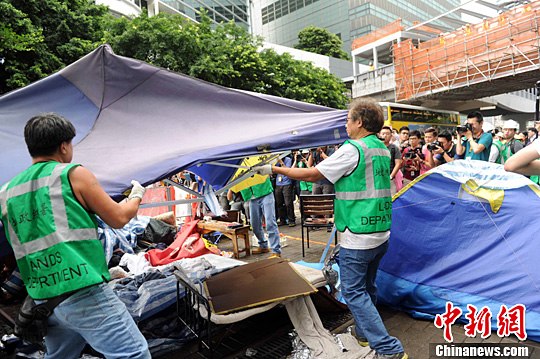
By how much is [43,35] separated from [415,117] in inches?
685

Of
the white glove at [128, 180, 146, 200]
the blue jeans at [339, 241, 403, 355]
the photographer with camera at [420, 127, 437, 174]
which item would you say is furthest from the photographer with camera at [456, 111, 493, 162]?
the white glove at [128, 180, 146, 200]

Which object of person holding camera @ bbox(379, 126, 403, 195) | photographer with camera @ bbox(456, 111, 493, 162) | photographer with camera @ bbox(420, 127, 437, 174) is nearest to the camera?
photographer with camera @ bbox(456, 111, 493, 162)

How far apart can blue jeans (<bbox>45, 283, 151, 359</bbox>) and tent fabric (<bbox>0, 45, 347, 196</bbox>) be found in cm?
91

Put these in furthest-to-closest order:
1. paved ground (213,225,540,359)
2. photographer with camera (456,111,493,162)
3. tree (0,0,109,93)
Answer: tree (0,0,109,93) → photographer with camera (456,111,493,162) → paved ground (213,225,540,359)

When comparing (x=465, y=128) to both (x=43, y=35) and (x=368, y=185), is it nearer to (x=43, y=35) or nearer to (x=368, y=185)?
(x=368, y=185)

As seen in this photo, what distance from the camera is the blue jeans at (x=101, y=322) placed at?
1688mm

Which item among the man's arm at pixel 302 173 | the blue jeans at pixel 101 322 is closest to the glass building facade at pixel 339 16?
the man's arm at pixel 302 173

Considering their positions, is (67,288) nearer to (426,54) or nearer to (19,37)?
(19,37)

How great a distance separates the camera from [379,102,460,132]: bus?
17688mm

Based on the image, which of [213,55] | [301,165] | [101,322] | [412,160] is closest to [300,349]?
[101,322]

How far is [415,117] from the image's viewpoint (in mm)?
19500

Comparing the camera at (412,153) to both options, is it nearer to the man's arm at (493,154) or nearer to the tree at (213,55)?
the man's arm at (493,154)

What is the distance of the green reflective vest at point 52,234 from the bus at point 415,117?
53.8 ft

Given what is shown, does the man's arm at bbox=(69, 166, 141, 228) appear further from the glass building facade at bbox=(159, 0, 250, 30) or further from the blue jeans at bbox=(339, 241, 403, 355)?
the glass building facade at bbox=(159, 0, 250, 30)
